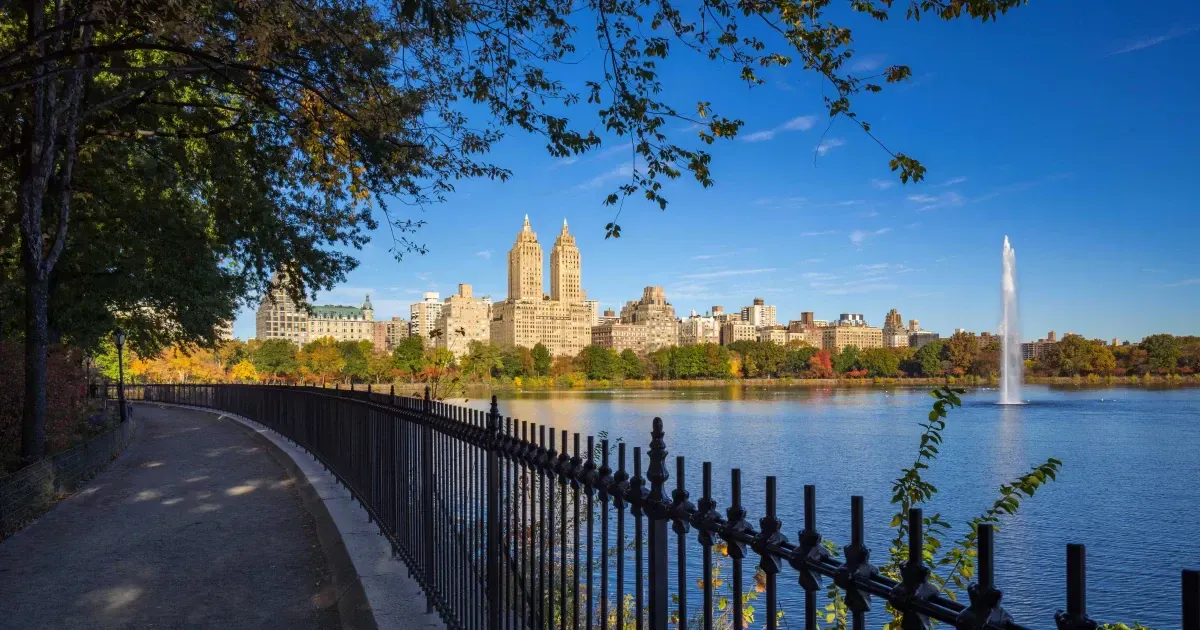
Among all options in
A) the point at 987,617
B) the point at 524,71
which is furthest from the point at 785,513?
the point at 987,617

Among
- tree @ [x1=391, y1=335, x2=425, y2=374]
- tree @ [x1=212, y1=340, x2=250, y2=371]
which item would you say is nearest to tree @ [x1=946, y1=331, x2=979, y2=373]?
tree @ [x1=391, y1=335, x2=425, y2=374]

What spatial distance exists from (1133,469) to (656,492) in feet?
117

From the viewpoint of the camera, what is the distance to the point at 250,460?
1664 cm

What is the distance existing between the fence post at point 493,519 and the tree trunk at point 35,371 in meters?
11.7

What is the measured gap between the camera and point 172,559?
8.57m

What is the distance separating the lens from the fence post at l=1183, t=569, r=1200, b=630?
1407 mm

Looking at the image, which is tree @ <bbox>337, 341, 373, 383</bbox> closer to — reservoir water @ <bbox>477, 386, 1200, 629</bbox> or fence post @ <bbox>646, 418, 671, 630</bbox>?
reservoir water @ <bbox>477, 386, 1200, 629</bbox>

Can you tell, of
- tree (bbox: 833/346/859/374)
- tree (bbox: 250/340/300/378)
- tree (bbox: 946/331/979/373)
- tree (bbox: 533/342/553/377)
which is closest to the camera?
tree (bbox: 250/340/300/378)

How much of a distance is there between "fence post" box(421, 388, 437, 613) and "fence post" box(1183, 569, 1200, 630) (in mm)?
5124

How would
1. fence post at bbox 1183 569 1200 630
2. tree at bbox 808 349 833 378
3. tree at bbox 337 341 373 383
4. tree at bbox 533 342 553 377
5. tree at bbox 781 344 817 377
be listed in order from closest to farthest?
fence post at bbox 1183 569 1200 630
tree at bbox 337 341 373 383
tree at bbox 533 342 553 377
tree at bbox 781 344 817 377
tree at bbox 808 349 833 378

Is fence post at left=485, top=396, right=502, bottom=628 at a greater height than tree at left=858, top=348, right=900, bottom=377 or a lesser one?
greater

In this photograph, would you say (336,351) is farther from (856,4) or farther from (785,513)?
(856,4)

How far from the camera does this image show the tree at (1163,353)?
413ft

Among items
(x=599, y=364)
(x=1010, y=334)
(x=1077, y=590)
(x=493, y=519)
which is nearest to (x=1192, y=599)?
(x=1077, y=590)
